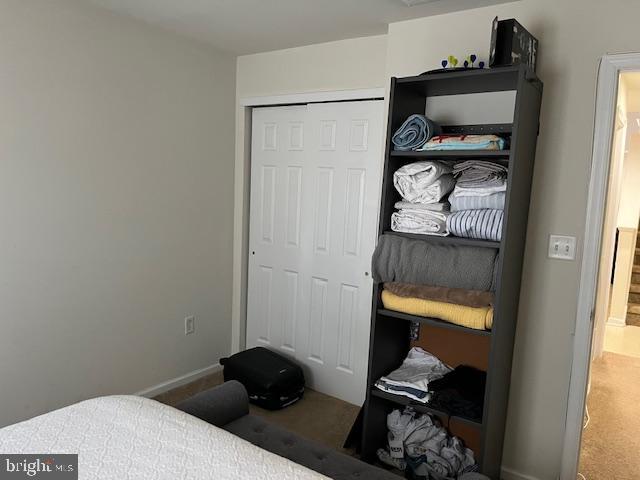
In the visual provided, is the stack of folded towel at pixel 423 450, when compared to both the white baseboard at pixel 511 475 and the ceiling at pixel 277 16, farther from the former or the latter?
the ceiling at pixel 277 16

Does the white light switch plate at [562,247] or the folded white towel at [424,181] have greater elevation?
the folded white towel at [424,181]

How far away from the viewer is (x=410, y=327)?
254 centimetres

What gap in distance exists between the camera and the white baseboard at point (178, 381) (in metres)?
3.08

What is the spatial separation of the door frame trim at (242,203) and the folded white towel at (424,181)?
1.13m

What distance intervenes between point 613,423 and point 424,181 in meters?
2.11

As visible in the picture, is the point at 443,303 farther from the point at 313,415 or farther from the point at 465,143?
the point at 313,415

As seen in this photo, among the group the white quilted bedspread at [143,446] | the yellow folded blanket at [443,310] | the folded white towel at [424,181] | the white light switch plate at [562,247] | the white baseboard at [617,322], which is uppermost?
the folded white towel at [424,181]

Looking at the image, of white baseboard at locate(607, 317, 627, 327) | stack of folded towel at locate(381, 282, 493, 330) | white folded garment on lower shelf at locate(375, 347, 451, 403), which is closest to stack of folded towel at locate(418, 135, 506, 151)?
stack of folded towel at locate(381, 282, 493, 330)

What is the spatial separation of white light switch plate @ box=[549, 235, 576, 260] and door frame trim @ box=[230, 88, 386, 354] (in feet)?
5.41

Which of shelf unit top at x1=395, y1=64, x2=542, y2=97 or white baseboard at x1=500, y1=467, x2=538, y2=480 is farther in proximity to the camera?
white baseboard at x1=500, y1=467, x2=538, y2=480

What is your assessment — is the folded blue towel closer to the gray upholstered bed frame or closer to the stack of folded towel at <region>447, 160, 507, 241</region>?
the stack of folded towel at <region>447, 160, 507, 241</region>

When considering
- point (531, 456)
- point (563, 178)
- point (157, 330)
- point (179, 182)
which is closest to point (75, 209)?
point (179, 182)

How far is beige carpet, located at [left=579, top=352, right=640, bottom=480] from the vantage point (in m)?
2.54

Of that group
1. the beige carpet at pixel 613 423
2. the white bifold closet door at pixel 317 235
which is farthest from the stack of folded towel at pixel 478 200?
the beige carpet at pixel 613 423
